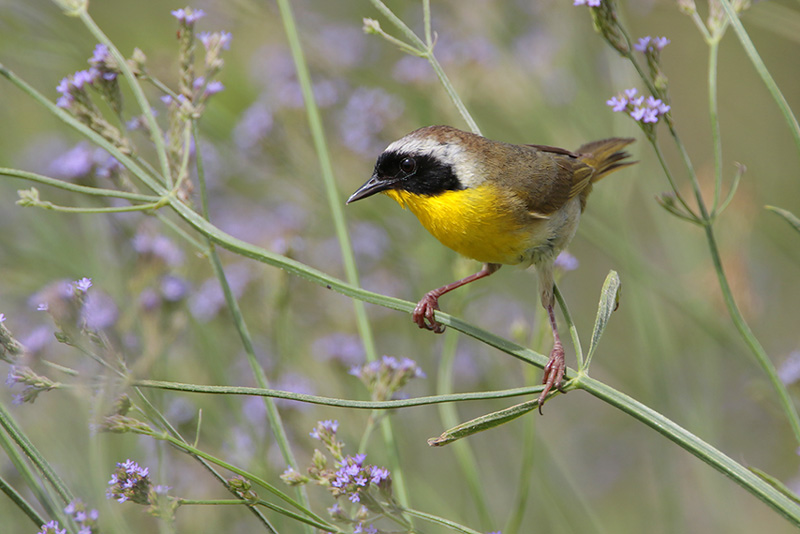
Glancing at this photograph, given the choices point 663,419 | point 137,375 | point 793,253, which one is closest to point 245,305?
point 137,375

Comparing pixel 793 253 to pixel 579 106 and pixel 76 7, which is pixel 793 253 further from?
pixel 76 7

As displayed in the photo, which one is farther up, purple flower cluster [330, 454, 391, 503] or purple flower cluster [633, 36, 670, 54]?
purple flower cluster [633, 36, 670, 54]

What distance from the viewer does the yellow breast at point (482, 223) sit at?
289cm

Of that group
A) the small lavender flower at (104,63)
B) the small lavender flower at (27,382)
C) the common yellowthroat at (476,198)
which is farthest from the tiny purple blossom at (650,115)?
the small lavender flower at (27,382)

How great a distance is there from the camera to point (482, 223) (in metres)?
2.89

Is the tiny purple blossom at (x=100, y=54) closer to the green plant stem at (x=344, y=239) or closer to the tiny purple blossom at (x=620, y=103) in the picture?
the green plant stem at (x=344, y=239)

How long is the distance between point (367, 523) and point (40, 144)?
13.9 ft

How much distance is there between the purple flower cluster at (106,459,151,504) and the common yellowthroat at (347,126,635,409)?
1.19 meters

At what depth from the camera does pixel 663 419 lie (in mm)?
1961

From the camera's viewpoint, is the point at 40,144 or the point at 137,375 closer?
the point at 137,375

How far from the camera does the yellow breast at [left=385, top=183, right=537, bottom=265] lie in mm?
2891

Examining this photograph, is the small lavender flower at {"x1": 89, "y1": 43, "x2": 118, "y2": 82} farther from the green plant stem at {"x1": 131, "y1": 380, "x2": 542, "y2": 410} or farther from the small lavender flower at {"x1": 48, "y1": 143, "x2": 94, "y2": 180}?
the green plant stem at {"x1": 131, "y1": 380, "x2": 542, "y2": 410}

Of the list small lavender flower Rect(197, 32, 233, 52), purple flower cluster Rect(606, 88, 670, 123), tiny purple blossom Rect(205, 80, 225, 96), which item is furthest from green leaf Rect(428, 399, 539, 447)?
small lavender flower Rect(197, 32, 233, 52)

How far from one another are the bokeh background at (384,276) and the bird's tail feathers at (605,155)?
0.39m
